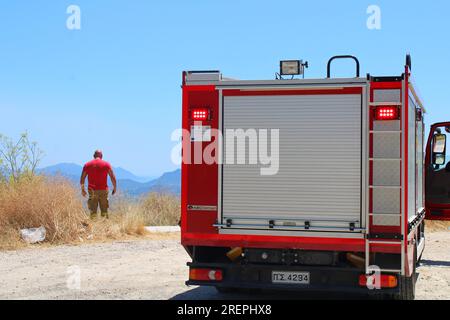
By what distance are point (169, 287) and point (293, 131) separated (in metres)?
3.36

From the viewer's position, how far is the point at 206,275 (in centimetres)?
812

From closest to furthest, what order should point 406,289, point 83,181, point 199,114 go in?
1. point 199,114
2. point 406,289
3. point 83,181

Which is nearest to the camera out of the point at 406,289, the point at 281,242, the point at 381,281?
the point at 381,281

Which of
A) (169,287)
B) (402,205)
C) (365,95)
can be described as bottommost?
(169,287)

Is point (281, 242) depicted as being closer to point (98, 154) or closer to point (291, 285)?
point (291, 285)

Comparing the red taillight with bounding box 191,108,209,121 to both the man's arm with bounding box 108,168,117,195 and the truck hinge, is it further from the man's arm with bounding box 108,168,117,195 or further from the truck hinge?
the man's arm with bounding box 108,168,117,195

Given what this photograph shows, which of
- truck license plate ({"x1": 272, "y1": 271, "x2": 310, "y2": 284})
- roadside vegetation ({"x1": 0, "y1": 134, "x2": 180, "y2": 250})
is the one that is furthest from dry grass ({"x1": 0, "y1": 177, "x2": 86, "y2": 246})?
truck license plate ({"x1": 272, "y1": 271, "x2": 310, "y2": 284})

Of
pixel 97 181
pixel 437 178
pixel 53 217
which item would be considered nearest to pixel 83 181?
pixel 97 181

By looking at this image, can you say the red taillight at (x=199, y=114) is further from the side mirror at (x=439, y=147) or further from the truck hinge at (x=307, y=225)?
the side mirror at (x=439, y=147)

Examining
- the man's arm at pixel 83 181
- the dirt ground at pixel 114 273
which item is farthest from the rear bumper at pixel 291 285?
the man's arm at pixel 83 181

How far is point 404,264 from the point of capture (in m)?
7.53

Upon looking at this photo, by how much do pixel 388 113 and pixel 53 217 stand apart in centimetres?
893
